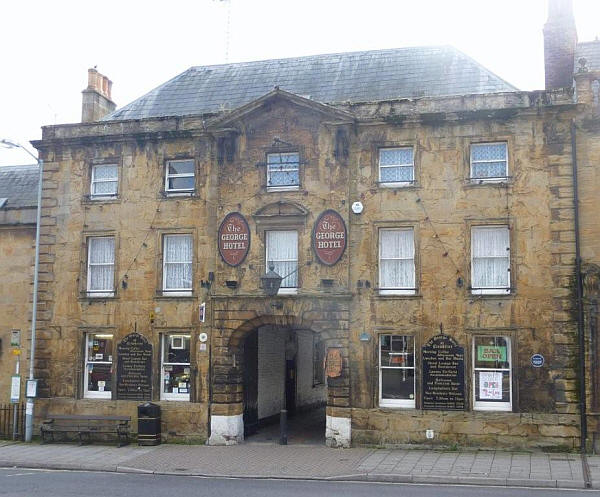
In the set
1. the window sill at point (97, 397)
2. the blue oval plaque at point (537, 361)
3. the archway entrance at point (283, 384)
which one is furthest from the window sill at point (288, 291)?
the blue oval plaque at point (537, 361)

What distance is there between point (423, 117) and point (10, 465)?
14.3 meters

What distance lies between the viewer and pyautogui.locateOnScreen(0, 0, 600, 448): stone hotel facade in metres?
19.7

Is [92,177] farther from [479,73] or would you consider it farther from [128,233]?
[479,73]

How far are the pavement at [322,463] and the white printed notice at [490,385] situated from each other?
1.47 metres

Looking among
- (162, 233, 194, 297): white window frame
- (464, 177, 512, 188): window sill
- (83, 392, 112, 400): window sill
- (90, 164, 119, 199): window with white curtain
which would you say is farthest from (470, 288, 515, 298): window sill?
(90, 164, 119, 199): window with white curtain

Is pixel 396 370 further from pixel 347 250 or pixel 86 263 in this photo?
pixel 86 263

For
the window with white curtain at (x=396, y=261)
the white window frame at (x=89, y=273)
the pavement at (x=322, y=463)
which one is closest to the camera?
the pavement at (x=322, y=463)

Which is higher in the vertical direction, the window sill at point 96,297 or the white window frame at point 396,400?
the window sill at point 96,297

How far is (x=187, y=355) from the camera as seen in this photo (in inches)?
878

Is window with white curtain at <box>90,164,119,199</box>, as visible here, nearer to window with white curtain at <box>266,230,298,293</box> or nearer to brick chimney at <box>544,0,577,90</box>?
window with white curtain at <box>266,230,298,293</box>

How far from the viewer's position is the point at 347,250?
2105cm

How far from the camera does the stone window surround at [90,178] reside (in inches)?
914

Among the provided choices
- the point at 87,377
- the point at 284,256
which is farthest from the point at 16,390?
the point at 284,256

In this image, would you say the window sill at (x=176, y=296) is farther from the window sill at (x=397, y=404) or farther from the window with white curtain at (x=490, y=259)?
the window with white curtain at (x=490, y=259)
